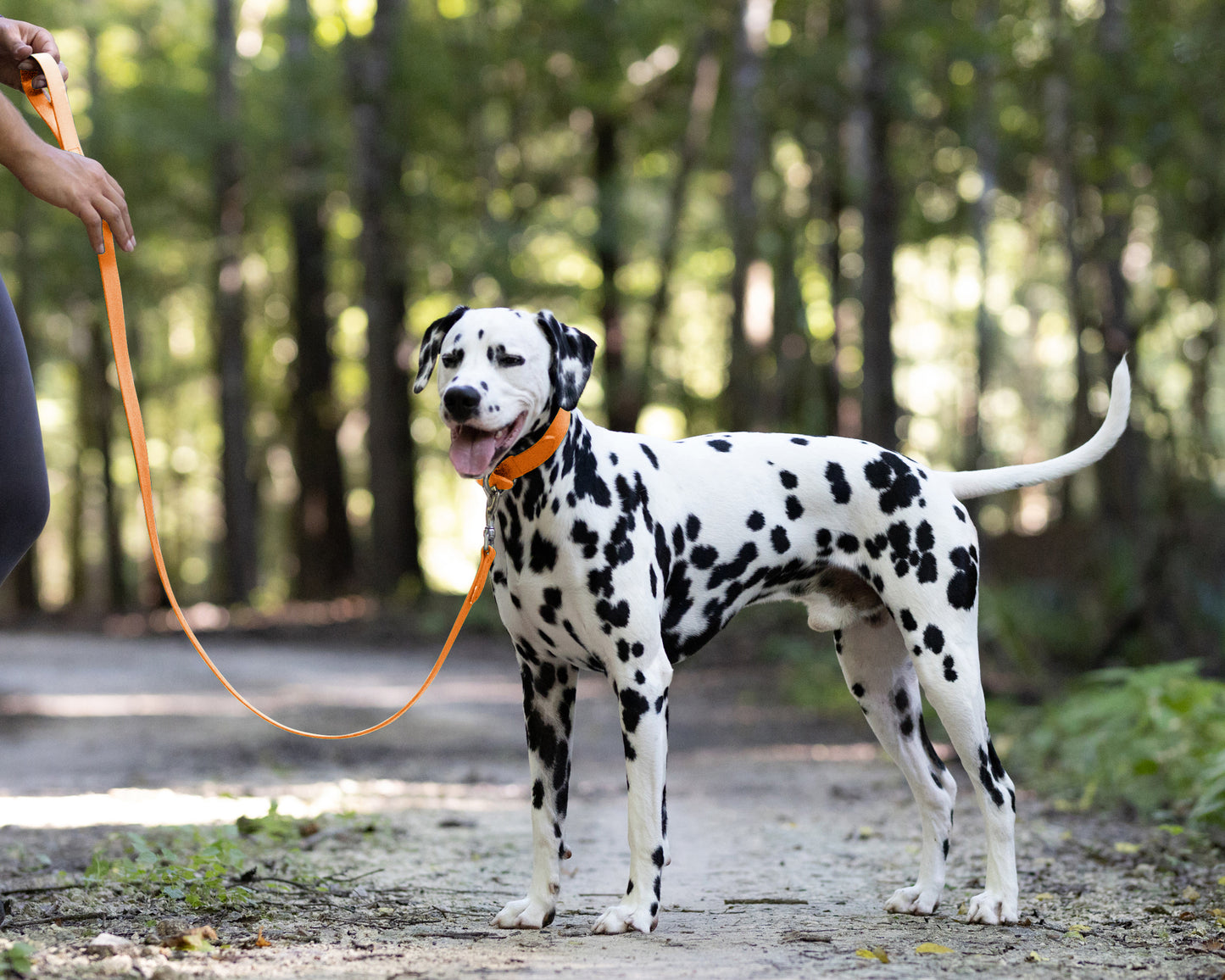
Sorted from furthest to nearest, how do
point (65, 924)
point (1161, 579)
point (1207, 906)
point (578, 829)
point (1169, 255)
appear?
point (1169, 255) < point (1161, 579) < point (578, 829) < point (1207, 906) < point (65, 924)

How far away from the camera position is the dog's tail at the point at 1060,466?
503 centimetres

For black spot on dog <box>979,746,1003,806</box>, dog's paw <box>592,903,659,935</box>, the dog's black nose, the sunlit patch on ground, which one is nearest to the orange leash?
the dog's black nose

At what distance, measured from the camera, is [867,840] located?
6.67 m

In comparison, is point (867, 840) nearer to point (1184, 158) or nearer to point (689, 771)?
point (689, 771)

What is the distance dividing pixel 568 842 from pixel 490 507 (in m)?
2.79

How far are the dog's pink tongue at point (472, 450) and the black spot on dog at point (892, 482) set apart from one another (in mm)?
1571

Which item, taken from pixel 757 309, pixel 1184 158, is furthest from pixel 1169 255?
pixel 757 309

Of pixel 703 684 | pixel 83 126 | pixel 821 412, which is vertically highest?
pixel 83 126

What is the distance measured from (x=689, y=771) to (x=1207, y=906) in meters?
4.75

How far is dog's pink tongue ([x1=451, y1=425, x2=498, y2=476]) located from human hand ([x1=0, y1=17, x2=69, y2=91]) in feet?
5.85

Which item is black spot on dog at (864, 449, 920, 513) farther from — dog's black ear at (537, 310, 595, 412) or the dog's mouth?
the dog's mouth

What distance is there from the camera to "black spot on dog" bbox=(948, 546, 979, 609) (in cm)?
482

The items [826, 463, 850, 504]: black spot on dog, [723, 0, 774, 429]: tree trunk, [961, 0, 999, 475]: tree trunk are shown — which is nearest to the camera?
[826, 463, 850, 504]: black spot on dog

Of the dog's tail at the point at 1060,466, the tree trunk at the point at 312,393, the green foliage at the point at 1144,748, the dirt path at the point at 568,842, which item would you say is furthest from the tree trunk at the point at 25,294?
the dog's tail at the point at 1060,466
